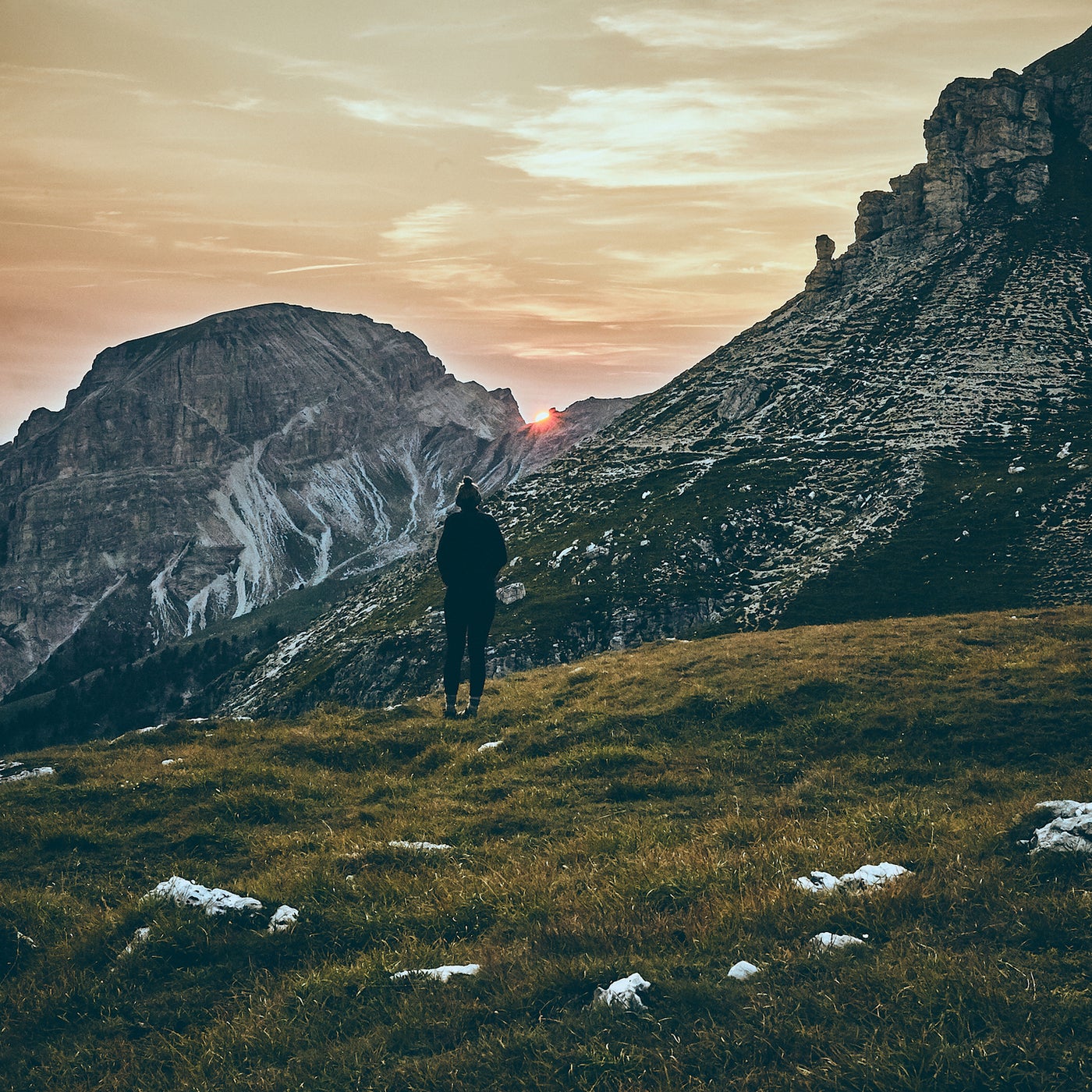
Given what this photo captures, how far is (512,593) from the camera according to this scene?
120250 millimetres

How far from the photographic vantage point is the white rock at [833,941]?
30.0 feet

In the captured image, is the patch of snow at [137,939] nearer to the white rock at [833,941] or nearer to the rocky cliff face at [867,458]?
the white rock at [833,941]

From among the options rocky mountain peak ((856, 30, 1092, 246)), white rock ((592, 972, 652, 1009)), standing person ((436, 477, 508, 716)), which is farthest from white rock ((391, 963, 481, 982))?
rocky mountain peak ((856, 30, 1092, 246))

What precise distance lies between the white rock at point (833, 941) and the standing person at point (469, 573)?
13621 millimetres

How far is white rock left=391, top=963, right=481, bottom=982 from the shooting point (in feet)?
30.8

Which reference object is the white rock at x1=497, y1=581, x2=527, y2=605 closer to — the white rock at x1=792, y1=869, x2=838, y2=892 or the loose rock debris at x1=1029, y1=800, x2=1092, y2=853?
the loose rock debris at x1=1029, y1=800, x2=1092, y2=853

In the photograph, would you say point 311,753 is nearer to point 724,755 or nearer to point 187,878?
point 187,878

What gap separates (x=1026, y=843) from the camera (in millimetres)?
11273

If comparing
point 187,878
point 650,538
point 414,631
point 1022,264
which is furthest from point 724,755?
point 1022,264

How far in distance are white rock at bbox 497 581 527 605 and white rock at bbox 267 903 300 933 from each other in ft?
352

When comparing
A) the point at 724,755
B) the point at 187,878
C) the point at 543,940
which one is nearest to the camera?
the point at 543,940

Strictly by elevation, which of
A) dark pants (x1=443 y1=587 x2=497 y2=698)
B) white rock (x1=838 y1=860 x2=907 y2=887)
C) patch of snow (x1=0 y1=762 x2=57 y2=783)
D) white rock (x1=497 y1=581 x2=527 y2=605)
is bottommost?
white rock (x1=497 y1=581 x2=527 y2=605)

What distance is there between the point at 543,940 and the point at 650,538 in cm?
10878

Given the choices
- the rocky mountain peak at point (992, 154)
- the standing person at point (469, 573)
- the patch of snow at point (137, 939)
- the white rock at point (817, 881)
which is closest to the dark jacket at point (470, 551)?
the standing person at point (469, 573)
